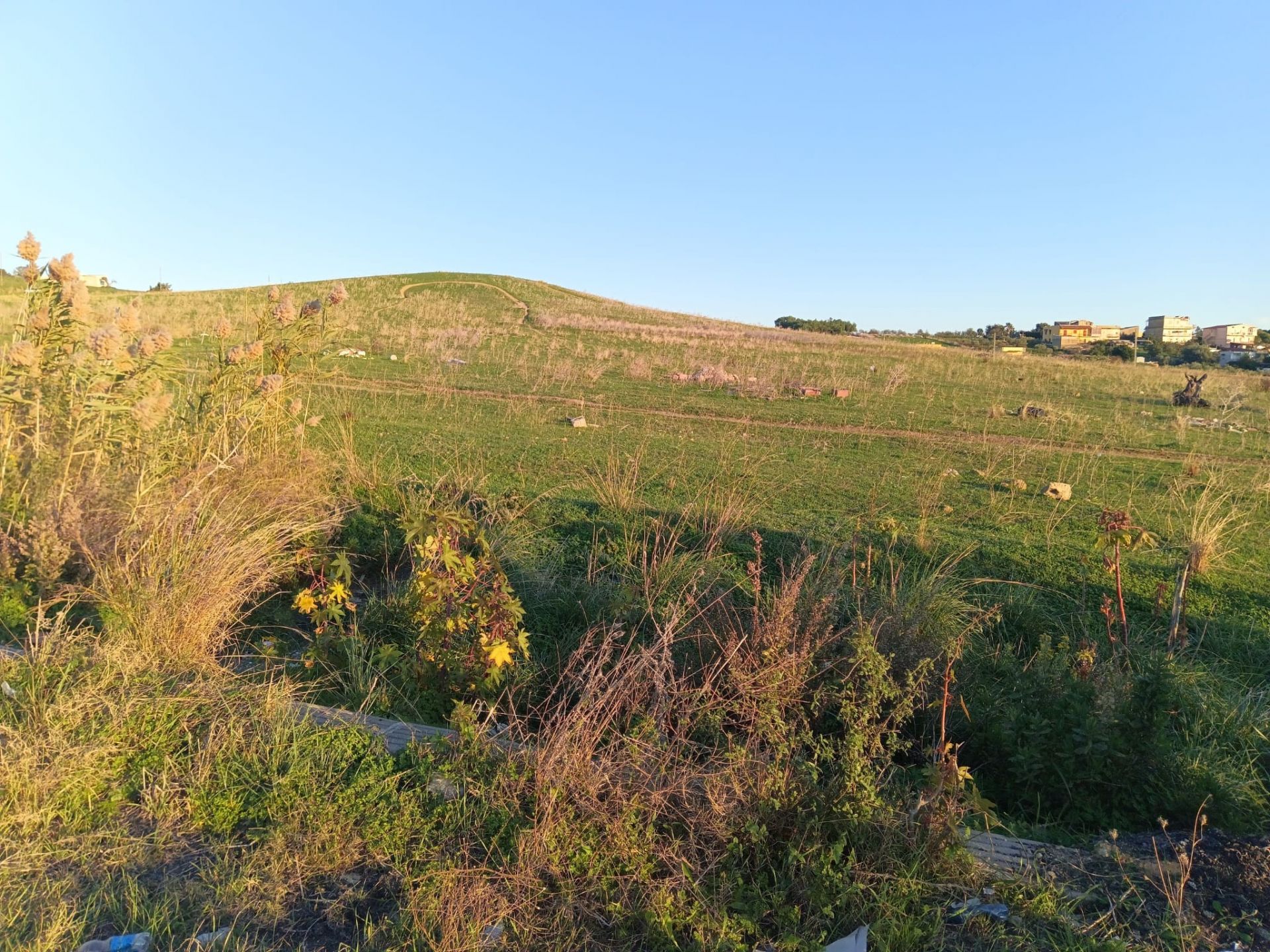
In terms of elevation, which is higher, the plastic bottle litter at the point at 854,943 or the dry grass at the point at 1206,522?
the dry grass at the point at 1206,522

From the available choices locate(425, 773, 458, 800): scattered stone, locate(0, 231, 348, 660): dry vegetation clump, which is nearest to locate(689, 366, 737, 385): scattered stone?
locate(0, 231, 348, 660): dry vegetation clump

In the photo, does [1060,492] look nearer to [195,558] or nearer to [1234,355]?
[195,558]

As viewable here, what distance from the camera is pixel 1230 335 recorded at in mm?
63531

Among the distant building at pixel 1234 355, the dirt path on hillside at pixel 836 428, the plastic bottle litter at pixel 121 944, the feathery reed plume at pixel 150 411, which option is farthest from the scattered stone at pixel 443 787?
the distant building at pixel 1234 355

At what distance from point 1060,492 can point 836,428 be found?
16.9 feet

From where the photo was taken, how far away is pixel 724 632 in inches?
192

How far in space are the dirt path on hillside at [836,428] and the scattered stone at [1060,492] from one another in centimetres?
301

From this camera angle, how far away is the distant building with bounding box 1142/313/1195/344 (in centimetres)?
6500

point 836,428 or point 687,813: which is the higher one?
point 836,428

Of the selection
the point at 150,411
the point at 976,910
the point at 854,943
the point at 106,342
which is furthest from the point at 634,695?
the point at 106,342

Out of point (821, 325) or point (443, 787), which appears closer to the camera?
point (443, 787)

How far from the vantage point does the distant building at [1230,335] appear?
60856mm

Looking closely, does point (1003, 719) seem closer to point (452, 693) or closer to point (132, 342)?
point (452, 693)

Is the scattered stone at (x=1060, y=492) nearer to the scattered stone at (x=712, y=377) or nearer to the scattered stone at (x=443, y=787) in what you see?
the scattered stone at (x=443, y=787)
